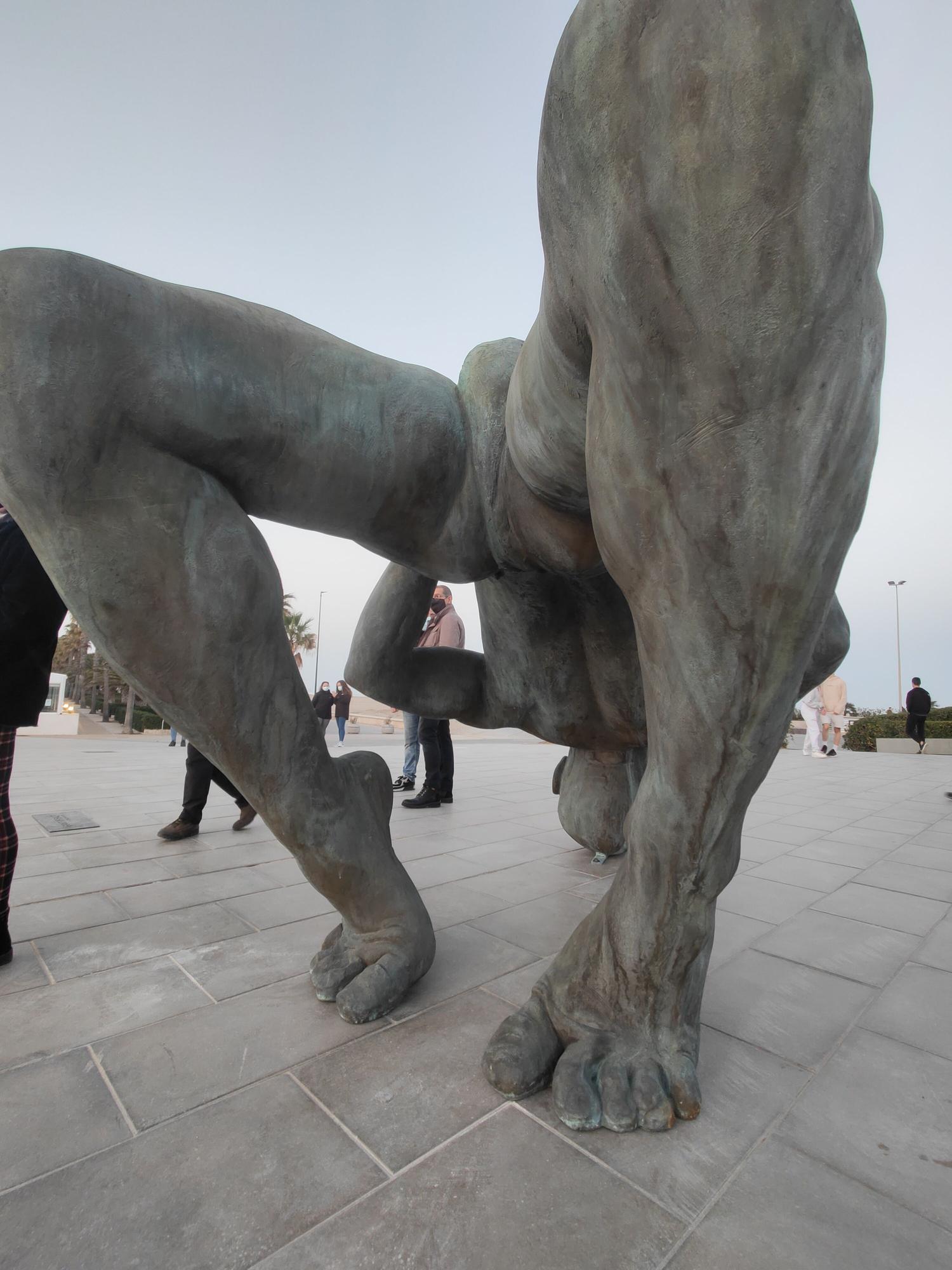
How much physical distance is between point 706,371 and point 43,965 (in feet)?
6.87

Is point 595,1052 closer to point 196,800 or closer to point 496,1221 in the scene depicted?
point 496,1221

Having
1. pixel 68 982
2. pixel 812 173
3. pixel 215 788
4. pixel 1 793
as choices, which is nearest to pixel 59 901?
pixel 1 793

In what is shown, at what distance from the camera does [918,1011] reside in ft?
5.45

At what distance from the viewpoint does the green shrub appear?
52.9 feet

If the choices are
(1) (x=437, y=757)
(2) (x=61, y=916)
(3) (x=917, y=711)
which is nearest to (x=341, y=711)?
(1) (x=437, y=757)

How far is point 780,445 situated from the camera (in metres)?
0.90

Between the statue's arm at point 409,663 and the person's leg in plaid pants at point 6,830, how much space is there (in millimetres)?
973

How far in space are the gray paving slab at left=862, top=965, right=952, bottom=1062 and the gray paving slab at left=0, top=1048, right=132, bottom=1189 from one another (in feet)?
4.95

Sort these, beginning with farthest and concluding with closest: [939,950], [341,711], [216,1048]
Answer: [341,711] < [939,950] < [216,1048]

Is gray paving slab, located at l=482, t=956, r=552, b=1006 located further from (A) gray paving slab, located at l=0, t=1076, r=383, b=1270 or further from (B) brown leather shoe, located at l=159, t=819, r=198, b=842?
(B) brown leather shoe, located at l=159, t=819, r=198, b=842

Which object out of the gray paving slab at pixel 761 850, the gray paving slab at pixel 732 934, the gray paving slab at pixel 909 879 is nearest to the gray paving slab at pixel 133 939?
the gray paving slab at pixel 732 934

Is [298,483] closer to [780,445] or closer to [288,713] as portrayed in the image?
[288,713]

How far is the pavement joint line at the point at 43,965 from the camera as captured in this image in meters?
1.75

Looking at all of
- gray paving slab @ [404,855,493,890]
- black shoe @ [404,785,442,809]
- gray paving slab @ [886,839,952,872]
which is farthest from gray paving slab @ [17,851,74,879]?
gray paving slab @ [886,839,952,872]
